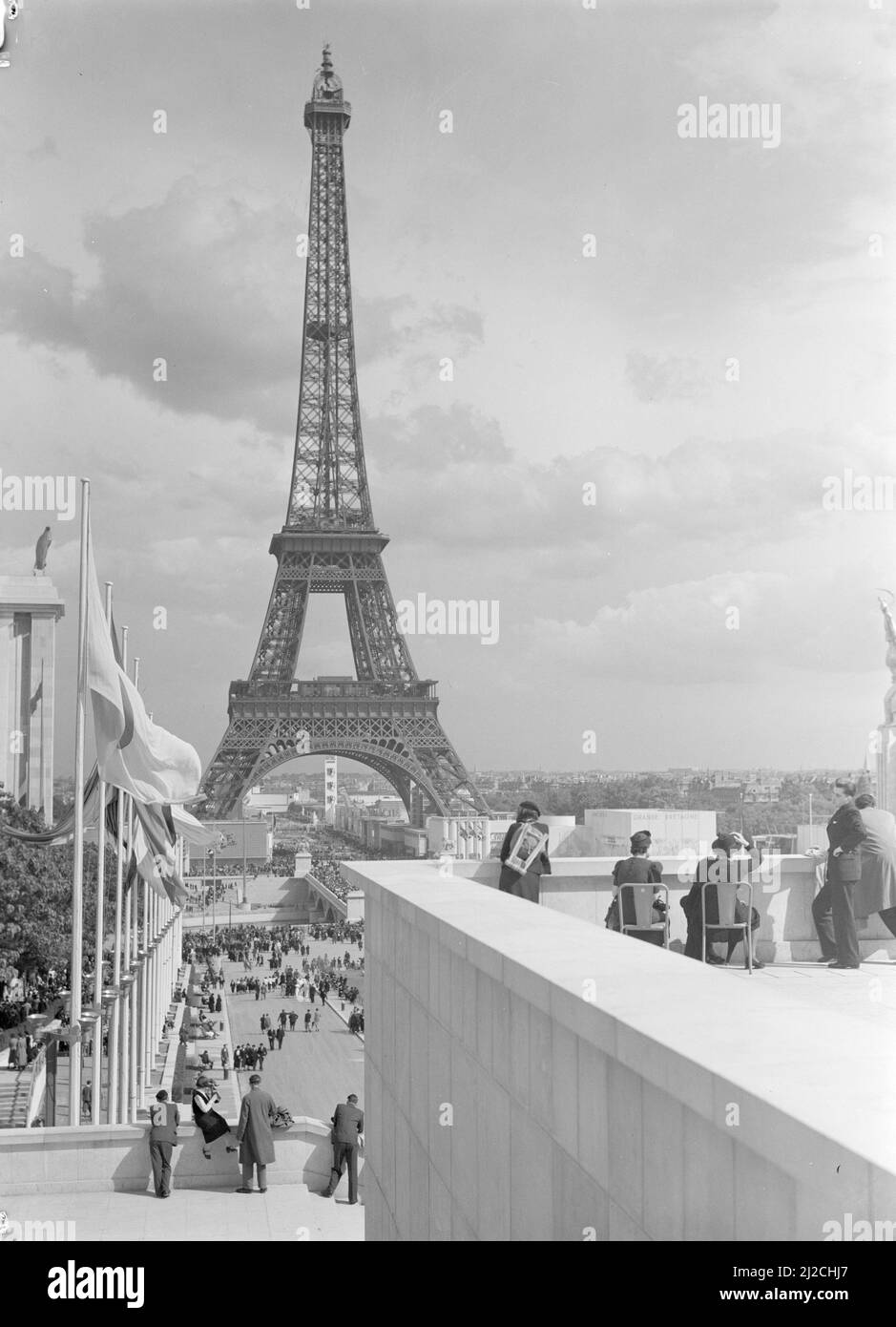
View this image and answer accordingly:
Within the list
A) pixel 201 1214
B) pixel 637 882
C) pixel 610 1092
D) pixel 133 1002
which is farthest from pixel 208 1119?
pixel 610 1092

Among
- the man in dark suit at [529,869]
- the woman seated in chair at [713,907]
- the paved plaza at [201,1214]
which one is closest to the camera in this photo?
the woman seated in chair at [713,907]

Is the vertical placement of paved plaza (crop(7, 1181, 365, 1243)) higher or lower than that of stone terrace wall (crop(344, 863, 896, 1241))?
lower

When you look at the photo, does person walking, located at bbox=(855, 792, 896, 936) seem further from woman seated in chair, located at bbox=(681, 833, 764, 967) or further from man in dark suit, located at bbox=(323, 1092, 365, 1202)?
man in dark suit, located at bbox=(323, 1092, 365, 1202)

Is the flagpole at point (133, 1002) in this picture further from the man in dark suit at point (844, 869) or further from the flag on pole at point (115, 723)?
the man in dark suit at point (844, 869)

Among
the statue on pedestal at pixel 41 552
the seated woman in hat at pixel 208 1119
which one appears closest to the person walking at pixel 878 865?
the seated woman in hat at pixel 208 1119

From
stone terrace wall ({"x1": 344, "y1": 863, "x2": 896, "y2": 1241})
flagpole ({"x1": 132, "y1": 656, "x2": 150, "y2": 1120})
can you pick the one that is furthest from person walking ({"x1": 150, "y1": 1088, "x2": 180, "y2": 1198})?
flagpole ({"x1": 132, "y1": 656, "x2": 150, "y2": 1120})

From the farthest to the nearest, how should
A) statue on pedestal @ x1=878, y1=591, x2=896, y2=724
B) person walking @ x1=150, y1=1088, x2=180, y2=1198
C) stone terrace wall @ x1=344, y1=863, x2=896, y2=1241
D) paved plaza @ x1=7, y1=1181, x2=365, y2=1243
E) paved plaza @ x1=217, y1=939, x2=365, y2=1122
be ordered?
paved plaza @ x1=217, y1=939, x2=365, y2=1122 < statue on pedestal @ x1=878, y1=591, x2=896, y2=724 < person walking @ x1=150, y1=1088, x2=180, y2=1198 < paved plaza @ x1=7, y1=1181, x2=365, y2=1243 < stone terrace wall @ x1=344, y1=863, x2=896, y2=1241

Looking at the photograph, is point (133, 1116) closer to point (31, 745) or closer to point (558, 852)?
point (558, 852)
